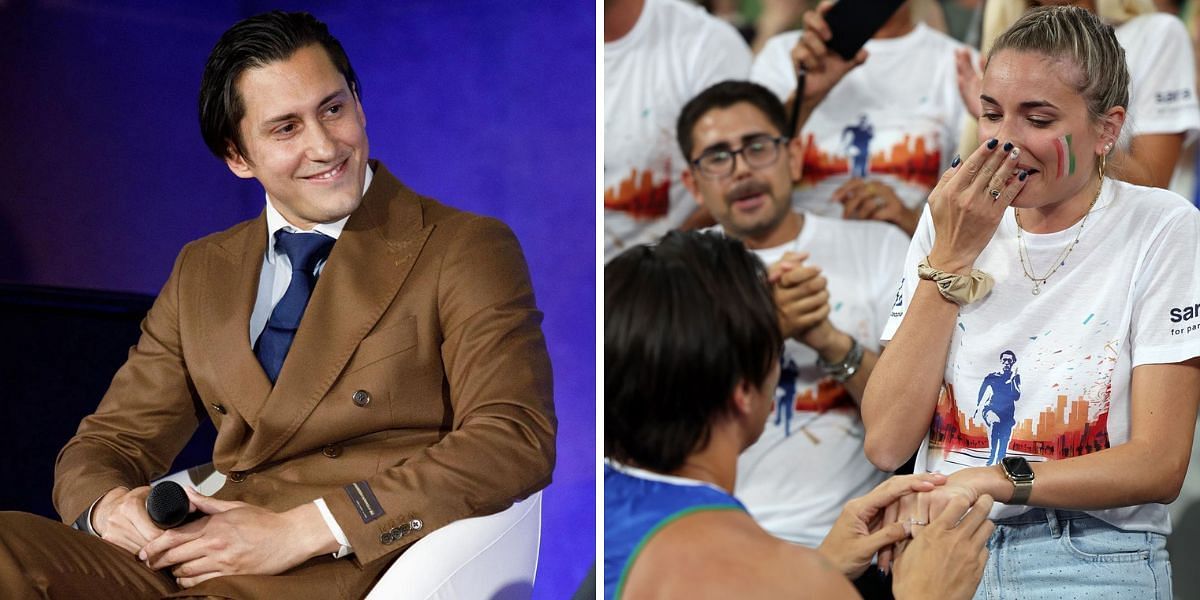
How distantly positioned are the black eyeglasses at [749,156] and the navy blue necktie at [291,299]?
835mm

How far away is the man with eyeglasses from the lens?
→ 2.51 metres

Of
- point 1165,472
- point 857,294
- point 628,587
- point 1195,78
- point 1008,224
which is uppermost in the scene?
point 1195,78

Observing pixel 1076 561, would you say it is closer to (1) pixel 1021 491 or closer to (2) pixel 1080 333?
(1) pixel 1021 491

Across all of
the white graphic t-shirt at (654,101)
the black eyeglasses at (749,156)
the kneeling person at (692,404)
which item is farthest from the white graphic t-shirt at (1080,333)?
the white graphic t-shirt at (654,101)

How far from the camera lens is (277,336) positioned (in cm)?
261

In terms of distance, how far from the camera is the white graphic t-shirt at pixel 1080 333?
6.75ft

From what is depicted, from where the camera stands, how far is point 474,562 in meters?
2.27

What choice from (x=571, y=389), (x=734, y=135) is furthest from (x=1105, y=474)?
(x=571, y=389)

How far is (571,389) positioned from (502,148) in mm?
591

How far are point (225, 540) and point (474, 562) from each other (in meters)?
0.48

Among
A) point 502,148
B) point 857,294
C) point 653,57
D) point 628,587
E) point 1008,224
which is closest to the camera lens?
point 628,587

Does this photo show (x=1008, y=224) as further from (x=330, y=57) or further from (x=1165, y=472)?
(x=330, y=57)

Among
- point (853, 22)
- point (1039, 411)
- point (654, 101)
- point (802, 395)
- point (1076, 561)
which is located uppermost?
point (853, 22)

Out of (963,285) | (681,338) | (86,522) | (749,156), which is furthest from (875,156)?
(86,522)
